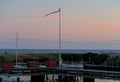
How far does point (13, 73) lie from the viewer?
51531mm

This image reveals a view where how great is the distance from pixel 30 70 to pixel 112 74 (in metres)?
11.0

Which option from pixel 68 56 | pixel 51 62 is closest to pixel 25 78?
pixel 51 62

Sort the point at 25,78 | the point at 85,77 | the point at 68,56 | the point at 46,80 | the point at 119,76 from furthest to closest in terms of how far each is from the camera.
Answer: the point at 68,56 → the point at 25,78 → the point at 46,80 → the point at 85,77 → the point at 119,76

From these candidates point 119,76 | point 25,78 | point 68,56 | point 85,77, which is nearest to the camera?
point 119,76

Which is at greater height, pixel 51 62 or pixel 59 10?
pixel 59 10

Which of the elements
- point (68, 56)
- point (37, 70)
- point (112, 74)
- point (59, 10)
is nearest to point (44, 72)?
point (37, 70)

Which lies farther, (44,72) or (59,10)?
(59,10)

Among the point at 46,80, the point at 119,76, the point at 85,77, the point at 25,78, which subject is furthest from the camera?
the point at 25,78

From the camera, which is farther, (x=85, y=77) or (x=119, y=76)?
(x=85, y=77)

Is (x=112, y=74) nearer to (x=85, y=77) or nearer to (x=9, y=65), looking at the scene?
(x=85, y=77)

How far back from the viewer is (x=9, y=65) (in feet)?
173

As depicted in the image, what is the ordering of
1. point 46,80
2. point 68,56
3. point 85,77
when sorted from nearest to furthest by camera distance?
point 85,77 → point 46,80 → point 68,56

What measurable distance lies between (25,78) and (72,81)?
11.2 metres

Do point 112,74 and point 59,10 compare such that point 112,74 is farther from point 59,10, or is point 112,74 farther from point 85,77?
point 59,10
